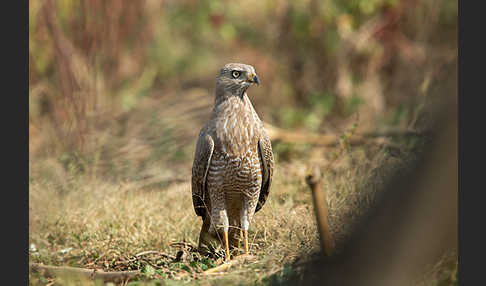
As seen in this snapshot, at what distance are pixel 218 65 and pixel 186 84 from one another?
0.90 meters

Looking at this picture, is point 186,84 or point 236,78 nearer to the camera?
point 236,78

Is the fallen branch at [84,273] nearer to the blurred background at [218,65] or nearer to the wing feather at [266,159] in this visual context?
the wing feather at [266,159]

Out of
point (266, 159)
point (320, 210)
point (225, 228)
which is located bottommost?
point (225, 228)

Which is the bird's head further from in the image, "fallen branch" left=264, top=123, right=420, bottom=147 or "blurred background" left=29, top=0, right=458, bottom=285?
"fallen branch" left=264, top=123, right=420, bottom=147

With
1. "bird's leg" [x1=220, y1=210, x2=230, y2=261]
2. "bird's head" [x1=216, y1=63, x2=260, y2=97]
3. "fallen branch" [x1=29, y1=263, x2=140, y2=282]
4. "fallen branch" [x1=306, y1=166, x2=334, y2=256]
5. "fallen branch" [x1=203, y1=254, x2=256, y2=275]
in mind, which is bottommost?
"fallen branch" [x1=29, y1=263, x2=140, y2=282]

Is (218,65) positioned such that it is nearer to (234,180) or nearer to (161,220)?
(161,220)

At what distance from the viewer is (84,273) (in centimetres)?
369

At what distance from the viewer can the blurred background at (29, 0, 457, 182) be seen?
24.6ft

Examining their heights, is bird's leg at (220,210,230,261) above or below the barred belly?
below

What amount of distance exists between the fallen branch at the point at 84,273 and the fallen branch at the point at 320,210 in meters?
1.40

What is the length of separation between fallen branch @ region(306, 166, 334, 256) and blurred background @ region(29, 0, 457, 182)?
434cm

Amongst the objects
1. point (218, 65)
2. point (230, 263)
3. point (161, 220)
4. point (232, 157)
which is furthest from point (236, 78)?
point (218, 65)

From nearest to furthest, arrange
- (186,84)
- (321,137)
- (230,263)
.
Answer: (230,263) < (321,137) < (186,84)

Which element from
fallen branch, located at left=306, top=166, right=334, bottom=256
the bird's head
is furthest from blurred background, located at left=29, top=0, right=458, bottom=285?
fallen branch, located at left=306, top=166, right=334, bottom=256
